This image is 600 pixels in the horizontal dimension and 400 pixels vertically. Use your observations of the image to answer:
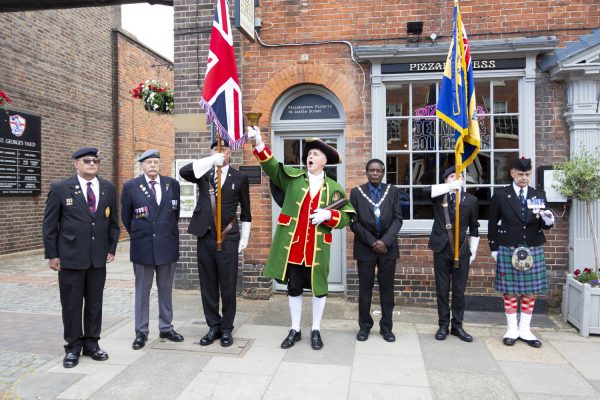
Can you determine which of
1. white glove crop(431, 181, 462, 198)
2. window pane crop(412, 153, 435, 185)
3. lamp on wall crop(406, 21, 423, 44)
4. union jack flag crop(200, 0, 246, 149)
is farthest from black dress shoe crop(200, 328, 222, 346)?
lamp on wall crop(406, 21, 423, 44)

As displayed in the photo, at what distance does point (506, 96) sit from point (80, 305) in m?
5.84

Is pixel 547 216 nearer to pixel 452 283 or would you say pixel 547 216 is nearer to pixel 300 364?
pixel 452 283

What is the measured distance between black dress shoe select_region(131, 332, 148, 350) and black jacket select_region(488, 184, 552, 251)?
392cm

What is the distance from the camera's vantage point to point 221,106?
5195 mm

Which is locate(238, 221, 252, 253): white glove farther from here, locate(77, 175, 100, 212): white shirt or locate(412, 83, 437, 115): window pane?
locate(412, 83, 437, 115): window pane

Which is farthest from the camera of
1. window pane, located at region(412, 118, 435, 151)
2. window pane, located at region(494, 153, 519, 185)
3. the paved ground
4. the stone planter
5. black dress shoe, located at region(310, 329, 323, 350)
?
window pane, located at region(412, 118, 435, 151)

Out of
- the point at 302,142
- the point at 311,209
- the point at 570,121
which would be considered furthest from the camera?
the point at 302,142

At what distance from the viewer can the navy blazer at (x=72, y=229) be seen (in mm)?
4449

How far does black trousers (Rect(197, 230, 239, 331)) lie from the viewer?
5.03 meters

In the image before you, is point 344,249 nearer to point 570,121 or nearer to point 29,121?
point 570,121

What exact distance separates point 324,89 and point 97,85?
9175mm

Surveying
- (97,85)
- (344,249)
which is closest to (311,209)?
(344,249)

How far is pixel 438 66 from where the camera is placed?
6723mm

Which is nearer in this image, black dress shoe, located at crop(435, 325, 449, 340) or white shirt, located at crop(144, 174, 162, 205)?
white shirt, located at crop(144, 174, 162, 205)
